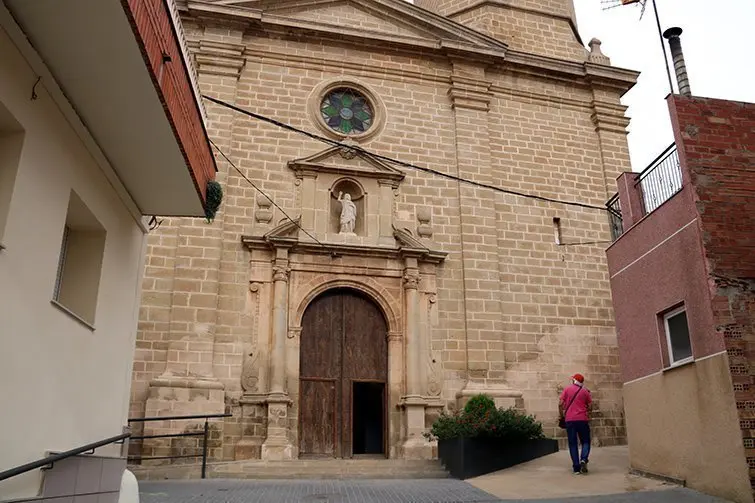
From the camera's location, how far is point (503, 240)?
15.0 metres

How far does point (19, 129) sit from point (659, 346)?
24.6 feet

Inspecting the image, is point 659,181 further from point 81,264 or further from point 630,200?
point 81,264

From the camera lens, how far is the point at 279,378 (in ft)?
41.7

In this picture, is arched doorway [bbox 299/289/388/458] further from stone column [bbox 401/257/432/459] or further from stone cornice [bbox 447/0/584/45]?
stone cornice [bbox 447/0/584/45]

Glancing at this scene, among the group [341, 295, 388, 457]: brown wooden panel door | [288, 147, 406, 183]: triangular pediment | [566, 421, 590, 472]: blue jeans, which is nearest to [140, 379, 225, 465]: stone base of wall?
[341, 295, 388, 457]: brown wooden panel door

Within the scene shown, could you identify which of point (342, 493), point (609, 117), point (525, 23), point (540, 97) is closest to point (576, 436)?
point (342, 493)

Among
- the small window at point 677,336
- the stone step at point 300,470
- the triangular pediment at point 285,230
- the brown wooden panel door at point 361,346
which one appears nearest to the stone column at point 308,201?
the triangular pediment at point 285,230

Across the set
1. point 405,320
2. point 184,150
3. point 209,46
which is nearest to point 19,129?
point 184,150

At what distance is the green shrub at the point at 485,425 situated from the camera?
34.9ft

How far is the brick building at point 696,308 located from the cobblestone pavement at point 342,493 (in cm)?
64

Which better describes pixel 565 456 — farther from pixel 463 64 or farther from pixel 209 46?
pixel 209 46

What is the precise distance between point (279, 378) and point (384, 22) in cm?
890

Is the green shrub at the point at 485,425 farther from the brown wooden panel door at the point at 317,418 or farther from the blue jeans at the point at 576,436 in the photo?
the brown wooden panel door at the point at 317,418

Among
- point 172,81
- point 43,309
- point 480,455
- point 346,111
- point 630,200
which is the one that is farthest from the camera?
point 346,111
